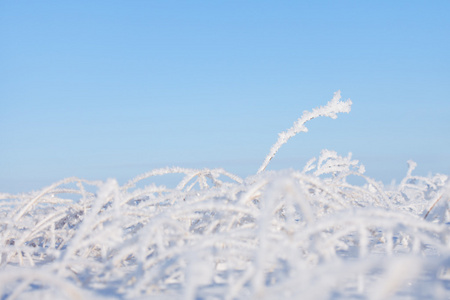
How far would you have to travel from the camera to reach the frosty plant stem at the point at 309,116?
2482 mm

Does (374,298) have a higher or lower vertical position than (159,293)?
lower

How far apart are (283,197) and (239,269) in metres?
0.36

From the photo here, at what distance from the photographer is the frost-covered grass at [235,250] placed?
921 millimetres

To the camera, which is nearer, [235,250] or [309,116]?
[235,250]

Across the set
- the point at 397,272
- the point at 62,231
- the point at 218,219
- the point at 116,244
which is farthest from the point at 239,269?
the point at 62,231

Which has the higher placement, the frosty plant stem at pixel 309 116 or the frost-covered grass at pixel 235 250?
the frosty plant stem at pixel 309 116

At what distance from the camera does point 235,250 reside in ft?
4.16

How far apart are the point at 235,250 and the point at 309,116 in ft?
4.98

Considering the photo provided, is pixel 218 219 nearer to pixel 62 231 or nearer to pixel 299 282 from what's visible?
pixel 299 282

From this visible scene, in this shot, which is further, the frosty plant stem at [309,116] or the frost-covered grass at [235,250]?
the frosty plant stem at [309,116]

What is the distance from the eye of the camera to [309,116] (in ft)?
8.52

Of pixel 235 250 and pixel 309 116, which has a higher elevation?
pixel 309 116

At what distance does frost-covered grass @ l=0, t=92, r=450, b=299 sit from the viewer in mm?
921

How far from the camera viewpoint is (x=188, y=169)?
7.84 feet
